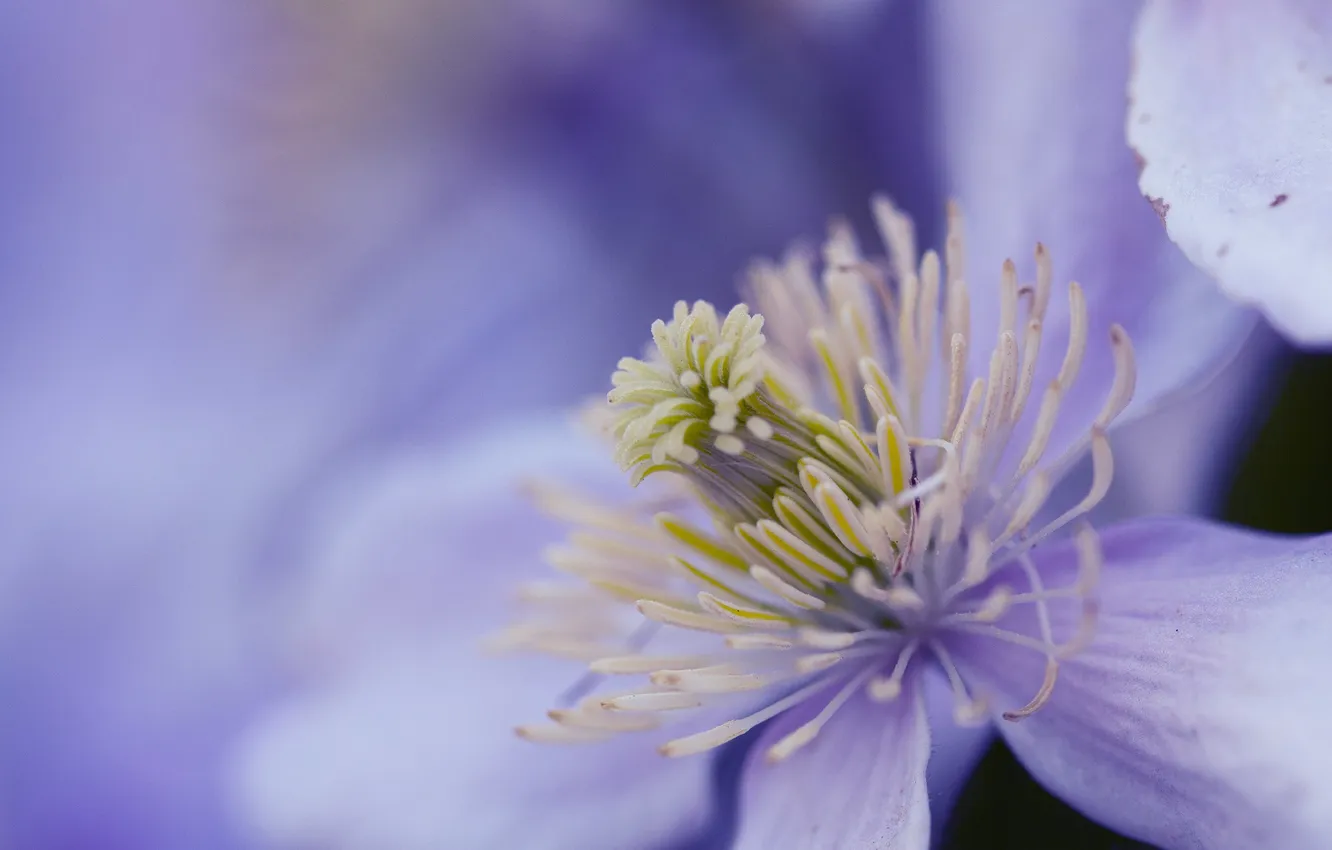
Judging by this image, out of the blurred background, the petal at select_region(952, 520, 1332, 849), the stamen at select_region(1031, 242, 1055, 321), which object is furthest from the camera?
the blurred background

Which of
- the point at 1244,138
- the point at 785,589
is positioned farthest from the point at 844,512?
the point at 1244,138

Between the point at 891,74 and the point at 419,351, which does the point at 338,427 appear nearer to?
the point at 419,351

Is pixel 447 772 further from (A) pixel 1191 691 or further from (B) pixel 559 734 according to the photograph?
(A) pixel 1191 691

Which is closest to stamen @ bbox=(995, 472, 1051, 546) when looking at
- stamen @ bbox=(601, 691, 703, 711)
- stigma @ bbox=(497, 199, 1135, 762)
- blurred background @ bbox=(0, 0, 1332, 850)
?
stigma @ bbox=(497, 199, 1135, 762)

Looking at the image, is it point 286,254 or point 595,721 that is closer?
point 595,721

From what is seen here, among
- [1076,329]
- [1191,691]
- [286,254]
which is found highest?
[286,254]

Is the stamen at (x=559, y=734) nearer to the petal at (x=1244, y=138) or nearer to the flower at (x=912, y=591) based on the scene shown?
the flower at (x=912, y=591)

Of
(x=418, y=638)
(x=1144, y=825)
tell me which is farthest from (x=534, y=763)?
(x=1144, y=825)

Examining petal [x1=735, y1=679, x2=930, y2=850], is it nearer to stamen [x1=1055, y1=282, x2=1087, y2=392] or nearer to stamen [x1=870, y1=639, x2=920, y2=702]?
stamen [x1=870, y1=639, x2=920, y2=702]
